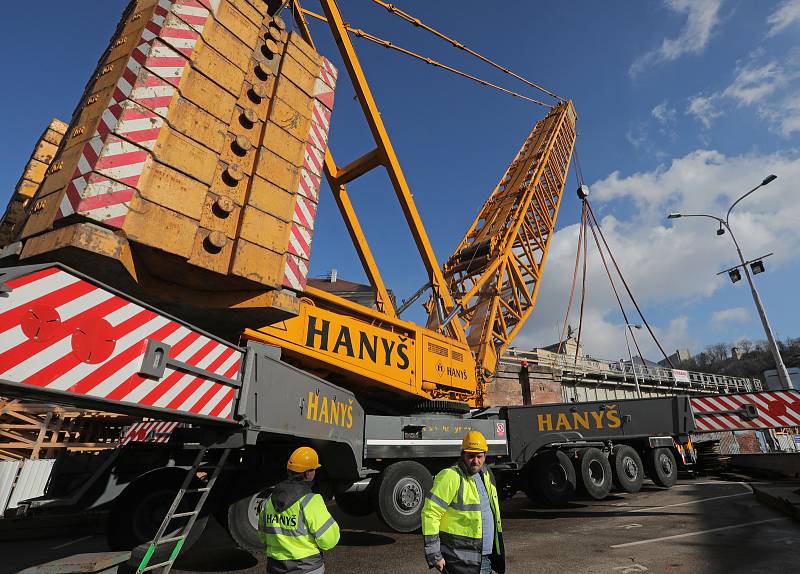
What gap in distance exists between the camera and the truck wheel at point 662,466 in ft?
31.8

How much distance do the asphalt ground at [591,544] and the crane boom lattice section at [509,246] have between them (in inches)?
159

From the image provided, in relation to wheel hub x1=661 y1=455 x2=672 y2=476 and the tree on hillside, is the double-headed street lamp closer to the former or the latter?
wheel hub x1=661 y1=455 x2=672 y2=476

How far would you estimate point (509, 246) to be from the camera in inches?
526

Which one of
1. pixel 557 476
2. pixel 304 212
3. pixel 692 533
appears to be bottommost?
pixel 692 533

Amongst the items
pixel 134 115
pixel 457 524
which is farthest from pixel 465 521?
pixel 134 115

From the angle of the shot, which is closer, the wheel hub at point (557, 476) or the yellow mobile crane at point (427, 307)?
the yellow mobile crane at point (427, 307)

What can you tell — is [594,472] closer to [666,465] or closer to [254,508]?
[666,465]

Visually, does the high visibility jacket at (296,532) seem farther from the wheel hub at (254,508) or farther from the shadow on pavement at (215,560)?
the shadow on pavement at (215,560)

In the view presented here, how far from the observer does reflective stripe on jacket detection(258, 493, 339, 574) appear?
8.88 feet

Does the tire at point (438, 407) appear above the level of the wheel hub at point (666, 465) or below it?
above

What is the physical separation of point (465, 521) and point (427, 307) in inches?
301

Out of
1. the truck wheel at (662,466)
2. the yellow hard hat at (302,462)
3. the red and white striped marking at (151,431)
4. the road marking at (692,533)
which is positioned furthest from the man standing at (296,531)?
the truck wheel at (662,466)

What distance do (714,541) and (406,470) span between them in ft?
12.8

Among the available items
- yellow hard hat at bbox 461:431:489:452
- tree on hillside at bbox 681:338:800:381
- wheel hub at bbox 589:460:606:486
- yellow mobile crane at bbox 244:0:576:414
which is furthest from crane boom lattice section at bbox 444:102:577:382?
tree on hillside at bbox 681:338:800:381
